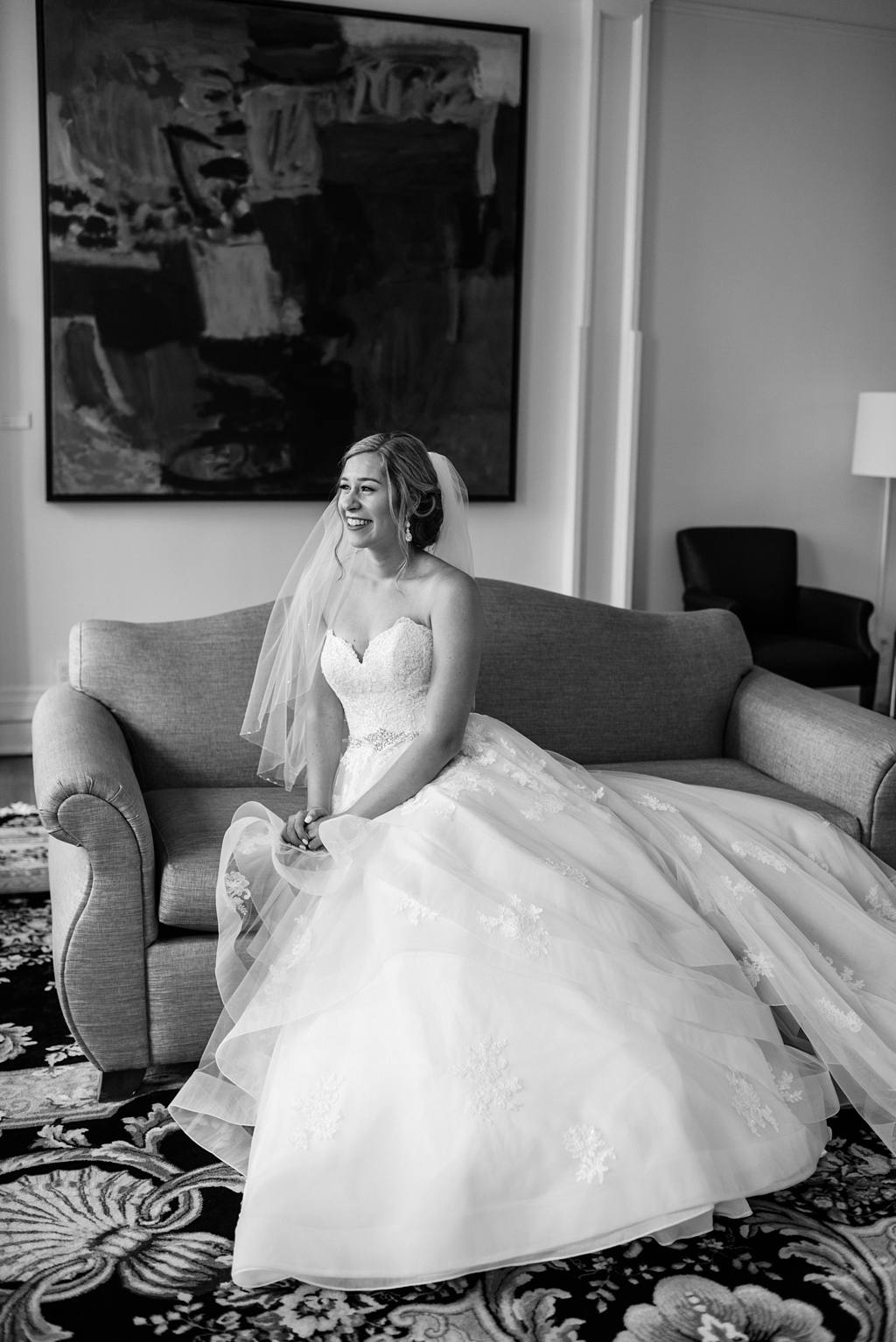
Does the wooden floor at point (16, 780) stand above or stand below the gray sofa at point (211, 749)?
below

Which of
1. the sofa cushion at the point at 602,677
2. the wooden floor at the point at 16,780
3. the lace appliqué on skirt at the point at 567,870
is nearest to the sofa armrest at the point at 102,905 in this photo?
the lace appliqué on skirt at the point at 567,870

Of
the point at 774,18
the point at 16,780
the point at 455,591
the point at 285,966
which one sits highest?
the point at 774,18

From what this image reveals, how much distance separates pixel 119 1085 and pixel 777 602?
4374 millimetres

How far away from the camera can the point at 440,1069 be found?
2.01m

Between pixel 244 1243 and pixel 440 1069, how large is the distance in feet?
1.29

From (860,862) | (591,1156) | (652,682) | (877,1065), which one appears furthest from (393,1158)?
(652,682)

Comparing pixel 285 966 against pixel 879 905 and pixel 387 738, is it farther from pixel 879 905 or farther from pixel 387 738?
pixel 879 905

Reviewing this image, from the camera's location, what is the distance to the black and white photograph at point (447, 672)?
6.56 ft

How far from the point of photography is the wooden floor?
4.77 meters

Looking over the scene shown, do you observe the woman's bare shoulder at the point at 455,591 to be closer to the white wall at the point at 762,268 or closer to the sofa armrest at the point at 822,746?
the sofa armrest at the point at 822,746

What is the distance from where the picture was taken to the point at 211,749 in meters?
3.26

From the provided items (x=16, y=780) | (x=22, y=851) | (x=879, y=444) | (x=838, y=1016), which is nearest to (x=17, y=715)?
(x=16, y=780)

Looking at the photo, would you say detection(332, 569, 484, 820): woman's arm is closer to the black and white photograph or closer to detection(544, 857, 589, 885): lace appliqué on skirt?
the black and white photograph

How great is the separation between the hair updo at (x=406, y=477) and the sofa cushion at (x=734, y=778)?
842mm
